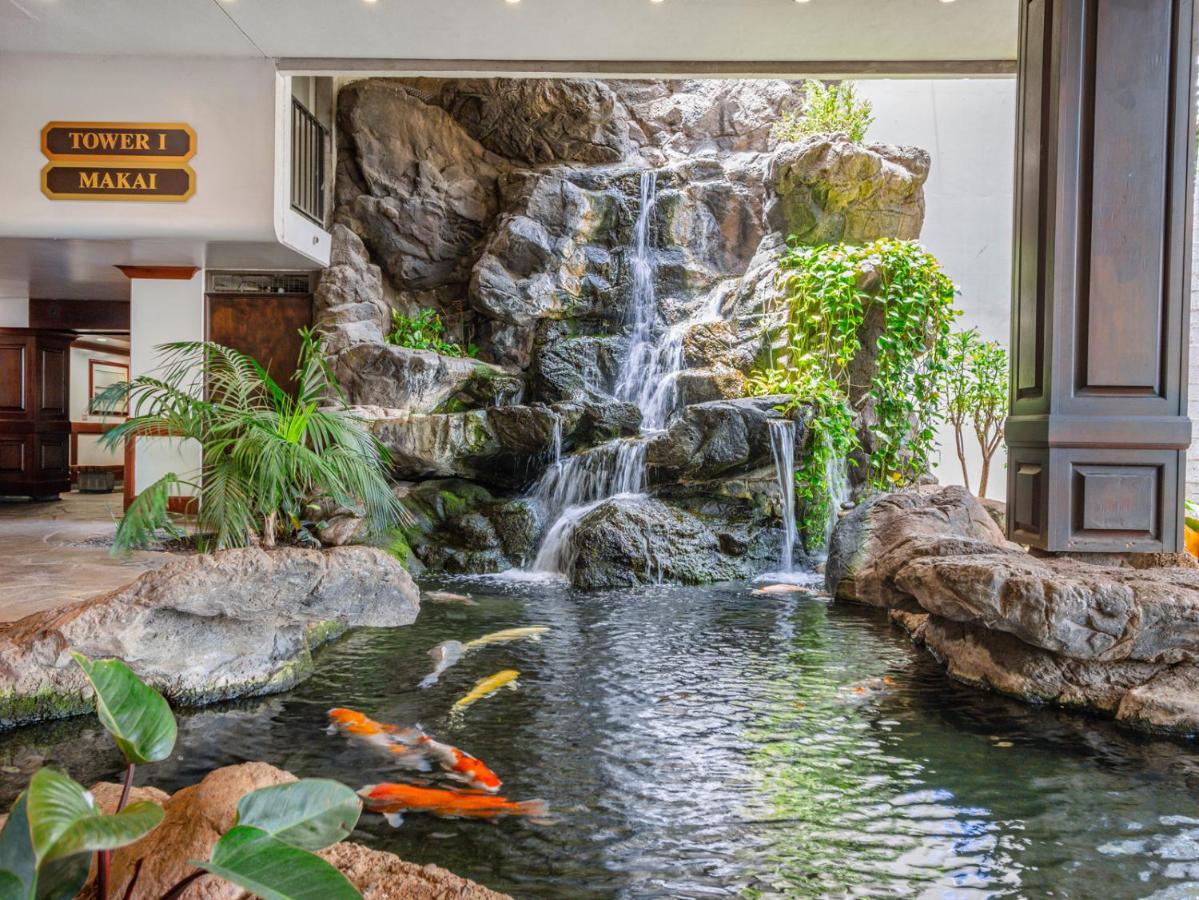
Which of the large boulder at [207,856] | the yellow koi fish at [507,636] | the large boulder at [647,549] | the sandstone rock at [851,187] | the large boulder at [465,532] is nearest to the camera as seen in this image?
the large boulder at [207,856]

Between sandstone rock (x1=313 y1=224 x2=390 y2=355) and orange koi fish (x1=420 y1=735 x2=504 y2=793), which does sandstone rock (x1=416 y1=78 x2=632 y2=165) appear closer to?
sandstone rock (x1=313 y1=224 x2=390 y2=355)

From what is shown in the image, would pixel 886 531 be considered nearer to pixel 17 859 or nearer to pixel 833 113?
pixel 17 859

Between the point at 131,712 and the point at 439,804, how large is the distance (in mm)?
1521

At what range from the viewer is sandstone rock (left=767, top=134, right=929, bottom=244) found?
31.3ft

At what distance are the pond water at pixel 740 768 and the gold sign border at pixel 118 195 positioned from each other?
514 centimetres

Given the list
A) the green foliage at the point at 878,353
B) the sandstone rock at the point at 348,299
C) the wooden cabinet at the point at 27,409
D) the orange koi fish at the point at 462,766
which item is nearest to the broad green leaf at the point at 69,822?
the orange koi fish at the point at 462,766

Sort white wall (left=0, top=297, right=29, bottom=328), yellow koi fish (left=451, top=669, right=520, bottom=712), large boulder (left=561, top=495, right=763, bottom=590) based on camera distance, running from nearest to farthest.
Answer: yellow koi fish (left=451, top=669, right=520, bottom=712) → large boulder (left=561, top=495, right=763, bottom=590) → white wall (left=0, top=297, right=29, bottom=328)

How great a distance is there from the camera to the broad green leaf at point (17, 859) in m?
1.04

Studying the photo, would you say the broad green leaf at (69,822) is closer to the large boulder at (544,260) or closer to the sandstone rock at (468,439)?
the sandstone rock at (468,439)

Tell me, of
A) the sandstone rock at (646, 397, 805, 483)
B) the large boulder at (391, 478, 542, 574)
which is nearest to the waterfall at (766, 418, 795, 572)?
the sandstone rock at (646, 397, 805, 483)

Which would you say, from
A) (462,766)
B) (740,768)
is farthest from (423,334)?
(740,768)

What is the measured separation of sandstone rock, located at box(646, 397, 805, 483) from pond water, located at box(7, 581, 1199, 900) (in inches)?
118

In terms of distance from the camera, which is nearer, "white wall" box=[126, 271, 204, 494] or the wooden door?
"white wall" box=[126, 271, 204, 494]

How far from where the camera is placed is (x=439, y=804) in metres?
2.60
